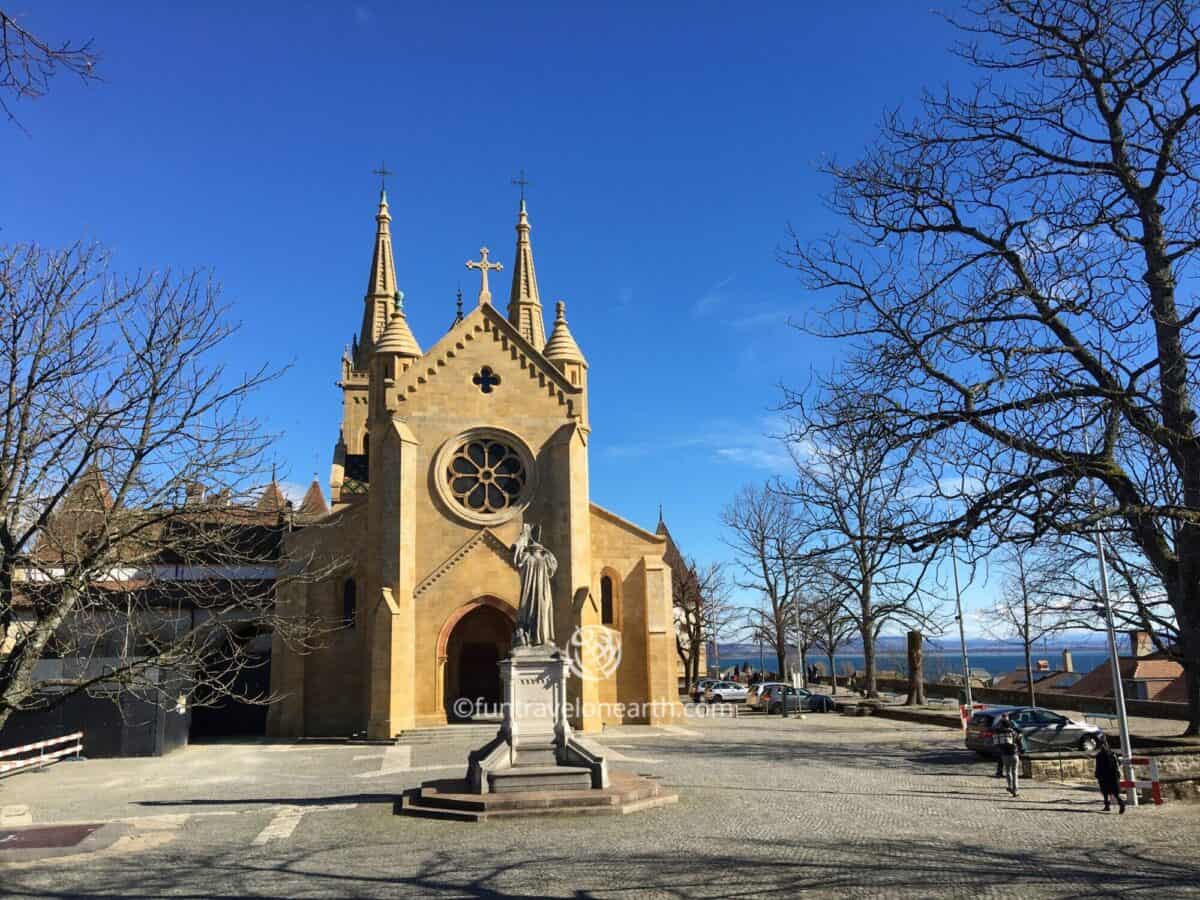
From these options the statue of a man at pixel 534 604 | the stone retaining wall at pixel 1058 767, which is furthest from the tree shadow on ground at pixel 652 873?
the stone retaining wall at pixel 1058 767

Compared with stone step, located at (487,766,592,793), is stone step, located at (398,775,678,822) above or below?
below

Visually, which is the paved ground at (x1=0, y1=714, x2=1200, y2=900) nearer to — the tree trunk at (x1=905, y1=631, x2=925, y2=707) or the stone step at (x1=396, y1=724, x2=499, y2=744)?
the stone step at (x1=396, y1=724, x2=499, y2=744)

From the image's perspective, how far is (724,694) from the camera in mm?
47344

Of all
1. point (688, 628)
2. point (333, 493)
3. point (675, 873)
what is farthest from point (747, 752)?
point (688, 628)

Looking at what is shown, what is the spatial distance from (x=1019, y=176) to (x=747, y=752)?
1667 cm

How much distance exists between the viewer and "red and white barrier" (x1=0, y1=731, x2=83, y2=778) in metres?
22.1

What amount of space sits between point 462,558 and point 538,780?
1572cm

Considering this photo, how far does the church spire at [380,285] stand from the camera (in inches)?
1984

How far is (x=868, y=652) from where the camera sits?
1468 inches

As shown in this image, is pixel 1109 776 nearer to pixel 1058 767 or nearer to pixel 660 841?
pixel 1058 767

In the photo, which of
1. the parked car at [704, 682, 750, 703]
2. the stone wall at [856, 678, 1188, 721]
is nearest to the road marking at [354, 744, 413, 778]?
the parked car at [704, 682, 750, 703]

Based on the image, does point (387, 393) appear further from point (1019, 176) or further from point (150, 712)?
point (1019, 176)

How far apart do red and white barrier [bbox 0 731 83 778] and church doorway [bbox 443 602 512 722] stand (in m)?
11.3

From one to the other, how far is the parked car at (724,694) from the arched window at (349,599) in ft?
69.9
